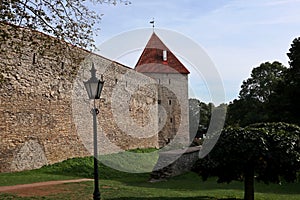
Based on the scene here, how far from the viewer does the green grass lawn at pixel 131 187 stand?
8922 millimetres

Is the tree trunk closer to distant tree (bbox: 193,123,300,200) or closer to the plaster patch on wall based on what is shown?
distant tree (bbox: 193,123,300,200)

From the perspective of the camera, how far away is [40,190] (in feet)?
29.6

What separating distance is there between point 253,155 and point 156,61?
22747mm

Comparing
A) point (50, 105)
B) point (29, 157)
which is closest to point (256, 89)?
point (50, 105)

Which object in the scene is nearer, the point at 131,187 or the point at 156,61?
the point at 131,187

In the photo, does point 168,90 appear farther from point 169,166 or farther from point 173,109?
point 169,166

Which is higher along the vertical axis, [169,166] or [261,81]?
[261,81]

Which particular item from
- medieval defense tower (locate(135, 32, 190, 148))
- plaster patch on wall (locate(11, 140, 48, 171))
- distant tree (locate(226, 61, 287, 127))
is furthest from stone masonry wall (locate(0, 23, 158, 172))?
distant tree (locate(226, 61, 287, 127))

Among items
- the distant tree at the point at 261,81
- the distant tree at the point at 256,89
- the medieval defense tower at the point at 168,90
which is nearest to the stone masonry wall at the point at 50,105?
the medieval defense tower at the point at 168,90

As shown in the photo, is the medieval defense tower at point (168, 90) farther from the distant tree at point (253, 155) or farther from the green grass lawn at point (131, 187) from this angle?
the distant tree at point (253, 155)

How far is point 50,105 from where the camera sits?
14531 mm

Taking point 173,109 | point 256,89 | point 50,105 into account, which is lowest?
point 50,105

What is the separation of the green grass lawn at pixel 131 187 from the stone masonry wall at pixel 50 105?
1.95 ft

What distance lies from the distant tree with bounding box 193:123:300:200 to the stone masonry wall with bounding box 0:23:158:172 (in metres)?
3.24
